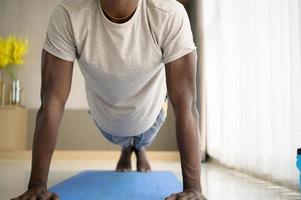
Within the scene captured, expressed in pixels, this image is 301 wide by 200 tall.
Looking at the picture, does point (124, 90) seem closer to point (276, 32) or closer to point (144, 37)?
point (144, 37)

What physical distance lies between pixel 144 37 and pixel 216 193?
0.71 m

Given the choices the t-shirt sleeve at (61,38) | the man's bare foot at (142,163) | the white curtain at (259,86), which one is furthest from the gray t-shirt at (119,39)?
the man's bare foot at (142,163)

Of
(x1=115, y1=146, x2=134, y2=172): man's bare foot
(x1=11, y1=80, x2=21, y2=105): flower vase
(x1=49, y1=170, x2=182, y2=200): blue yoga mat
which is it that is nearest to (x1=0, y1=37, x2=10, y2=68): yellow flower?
(x1=11, y1=80, x2=21, y2=105): flower vase

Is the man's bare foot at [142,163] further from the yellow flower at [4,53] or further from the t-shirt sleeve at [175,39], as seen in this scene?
the yellow flower at [4,53]

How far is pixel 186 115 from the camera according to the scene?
1.17 m

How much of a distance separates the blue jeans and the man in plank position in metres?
0.67

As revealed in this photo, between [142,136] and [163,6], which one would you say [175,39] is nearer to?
[163,6]

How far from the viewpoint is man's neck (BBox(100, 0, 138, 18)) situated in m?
1.20

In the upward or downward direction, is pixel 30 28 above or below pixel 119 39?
above

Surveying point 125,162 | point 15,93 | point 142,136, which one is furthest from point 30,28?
point 142,136

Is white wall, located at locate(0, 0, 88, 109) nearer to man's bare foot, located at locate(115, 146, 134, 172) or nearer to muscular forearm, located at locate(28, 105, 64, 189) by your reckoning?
man's bare foot, located at locate(115, 146, 134, 172)

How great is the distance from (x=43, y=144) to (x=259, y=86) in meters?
1.33

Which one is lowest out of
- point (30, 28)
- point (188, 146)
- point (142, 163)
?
point (142, 163)

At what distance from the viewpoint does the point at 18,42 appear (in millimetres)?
4840
